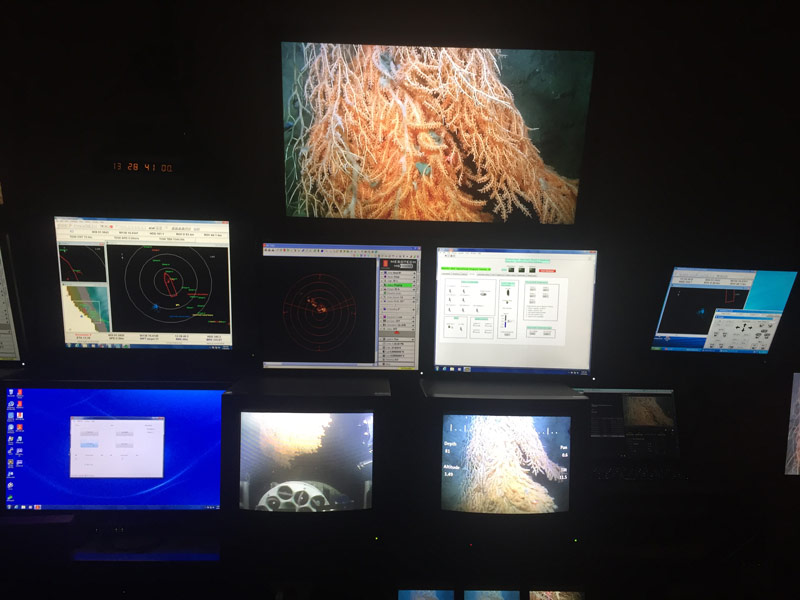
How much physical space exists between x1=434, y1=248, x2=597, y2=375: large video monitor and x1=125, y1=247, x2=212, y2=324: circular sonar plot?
83 cm

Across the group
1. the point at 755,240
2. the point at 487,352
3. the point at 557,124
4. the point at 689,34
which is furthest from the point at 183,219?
the point at 755,240

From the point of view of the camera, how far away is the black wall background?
5.84 ft

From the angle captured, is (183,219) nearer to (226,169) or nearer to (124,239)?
(124,239)

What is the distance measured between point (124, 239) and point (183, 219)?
217 millimetres

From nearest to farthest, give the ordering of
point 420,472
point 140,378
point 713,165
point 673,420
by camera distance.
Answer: point 420,472 → point 140,378 → point 673,420 → point 713,165

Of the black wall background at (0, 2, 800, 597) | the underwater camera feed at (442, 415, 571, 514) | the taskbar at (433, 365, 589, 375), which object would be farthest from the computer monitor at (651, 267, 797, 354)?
the underwater camera feed at (442, 415, 571, 514)

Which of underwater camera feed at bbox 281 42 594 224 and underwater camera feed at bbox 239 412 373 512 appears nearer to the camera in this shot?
underwater camera feed at bbox 239 412 373 512

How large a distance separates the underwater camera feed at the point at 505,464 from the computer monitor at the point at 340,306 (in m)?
0.34

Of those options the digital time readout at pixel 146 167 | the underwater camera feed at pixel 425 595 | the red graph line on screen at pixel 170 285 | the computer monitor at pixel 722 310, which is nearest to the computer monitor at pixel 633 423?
the computer monitor at pixel 722 310

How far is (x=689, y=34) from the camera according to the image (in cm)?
201

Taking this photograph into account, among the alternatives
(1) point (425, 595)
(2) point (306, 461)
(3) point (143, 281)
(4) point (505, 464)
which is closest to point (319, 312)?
(2) point (306, 461)

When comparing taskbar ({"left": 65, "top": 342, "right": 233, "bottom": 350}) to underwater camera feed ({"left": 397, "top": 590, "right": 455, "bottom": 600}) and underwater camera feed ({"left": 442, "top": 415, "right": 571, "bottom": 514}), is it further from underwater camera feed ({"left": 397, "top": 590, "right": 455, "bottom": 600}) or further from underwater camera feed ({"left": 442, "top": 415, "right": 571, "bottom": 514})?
underwater camera feed ({"left": 397, "top": 590, "right": 455, "bottom": 600})

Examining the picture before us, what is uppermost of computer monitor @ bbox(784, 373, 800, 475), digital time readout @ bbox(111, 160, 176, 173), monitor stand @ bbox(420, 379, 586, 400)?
digital time readout @ bbox(111, 160, 176, 173)

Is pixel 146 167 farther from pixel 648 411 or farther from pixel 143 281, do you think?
pixel 648 411
